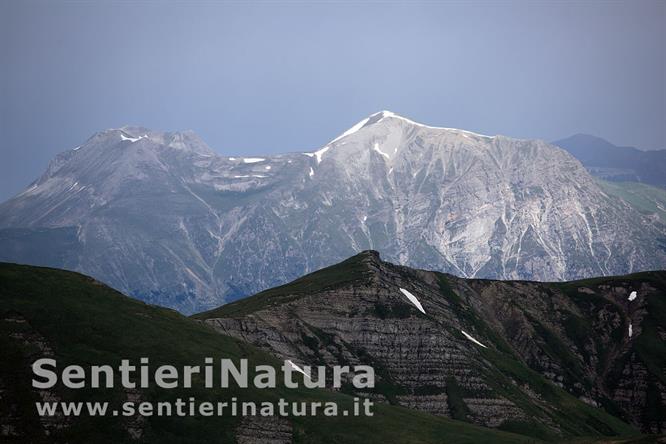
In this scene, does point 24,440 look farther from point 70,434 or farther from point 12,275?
point 12,275

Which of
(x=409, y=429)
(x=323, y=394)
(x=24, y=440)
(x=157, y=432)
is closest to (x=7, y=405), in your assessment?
(x=24, y=440)

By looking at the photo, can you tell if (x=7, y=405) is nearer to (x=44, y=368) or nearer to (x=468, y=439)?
(x=44, y=368)

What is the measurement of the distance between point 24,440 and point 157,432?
63.4 ft

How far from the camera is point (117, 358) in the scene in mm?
153875

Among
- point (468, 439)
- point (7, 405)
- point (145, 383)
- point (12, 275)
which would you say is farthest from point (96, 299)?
point (468, 439)

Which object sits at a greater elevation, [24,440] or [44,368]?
[44,368]

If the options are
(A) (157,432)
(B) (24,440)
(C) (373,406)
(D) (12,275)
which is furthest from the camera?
(C) (373,406)

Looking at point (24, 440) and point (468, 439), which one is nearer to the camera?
point (24, 440)

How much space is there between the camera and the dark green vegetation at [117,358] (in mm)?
139375

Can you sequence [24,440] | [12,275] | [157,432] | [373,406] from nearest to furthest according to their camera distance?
1. [24,440]
2. [157,432]
3. [12,275]
4. [373,406]

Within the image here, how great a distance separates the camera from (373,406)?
17900 cm

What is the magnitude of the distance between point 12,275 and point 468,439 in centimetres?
8467

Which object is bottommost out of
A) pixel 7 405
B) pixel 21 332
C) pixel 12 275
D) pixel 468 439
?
pixel 468 439

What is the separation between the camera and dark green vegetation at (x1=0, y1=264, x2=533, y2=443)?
13938 centimetres
